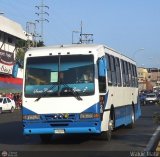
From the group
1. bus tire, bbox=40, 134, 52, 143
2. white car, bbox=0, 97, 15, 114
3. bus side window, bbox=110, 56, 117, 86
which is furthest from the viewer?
white car, bbox=0, 97, 15, 114

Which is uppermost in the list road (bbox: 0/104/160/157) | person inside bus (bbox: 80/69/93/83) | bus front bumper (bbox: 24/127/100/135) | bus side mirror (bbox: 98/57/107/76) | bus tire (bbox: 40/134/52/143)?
bus side mirror (bbox: 98/57/107/76)

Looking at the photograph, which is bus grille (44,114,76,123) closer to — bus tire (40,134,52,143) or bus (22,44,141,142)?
bus (22,44,141,142)

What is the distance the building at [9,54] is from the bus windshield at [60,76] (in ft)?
146

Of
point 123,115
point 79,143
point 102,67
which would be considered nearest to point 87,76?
point 102,67

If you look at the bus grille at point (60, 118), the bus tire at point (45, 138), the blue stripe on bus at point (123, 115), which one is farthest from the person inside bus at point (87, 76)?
the blue stripe on bus at point (123, 115)

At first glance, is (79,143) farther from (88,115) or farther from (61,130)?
(88,115)

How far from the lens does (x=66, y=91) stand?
15.9 m

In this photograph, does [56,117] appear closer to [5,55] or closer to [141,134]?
[141,134]

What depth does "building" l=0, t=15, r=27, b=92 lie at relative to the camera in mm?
62625

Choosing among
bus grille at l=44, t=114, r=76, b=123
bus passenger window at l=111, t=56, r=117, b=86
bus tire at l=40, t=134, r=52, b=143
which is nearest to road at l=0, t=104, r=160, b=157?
bus tire at l=40, t=134, r=52, b=143

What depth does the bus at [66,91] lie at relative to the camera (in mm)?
15734

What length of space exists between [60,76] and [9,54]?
50496 millimetres

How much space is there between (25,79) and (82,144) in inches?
105

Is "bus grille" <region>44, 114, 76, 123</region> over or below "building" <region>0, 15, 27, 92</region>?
below
